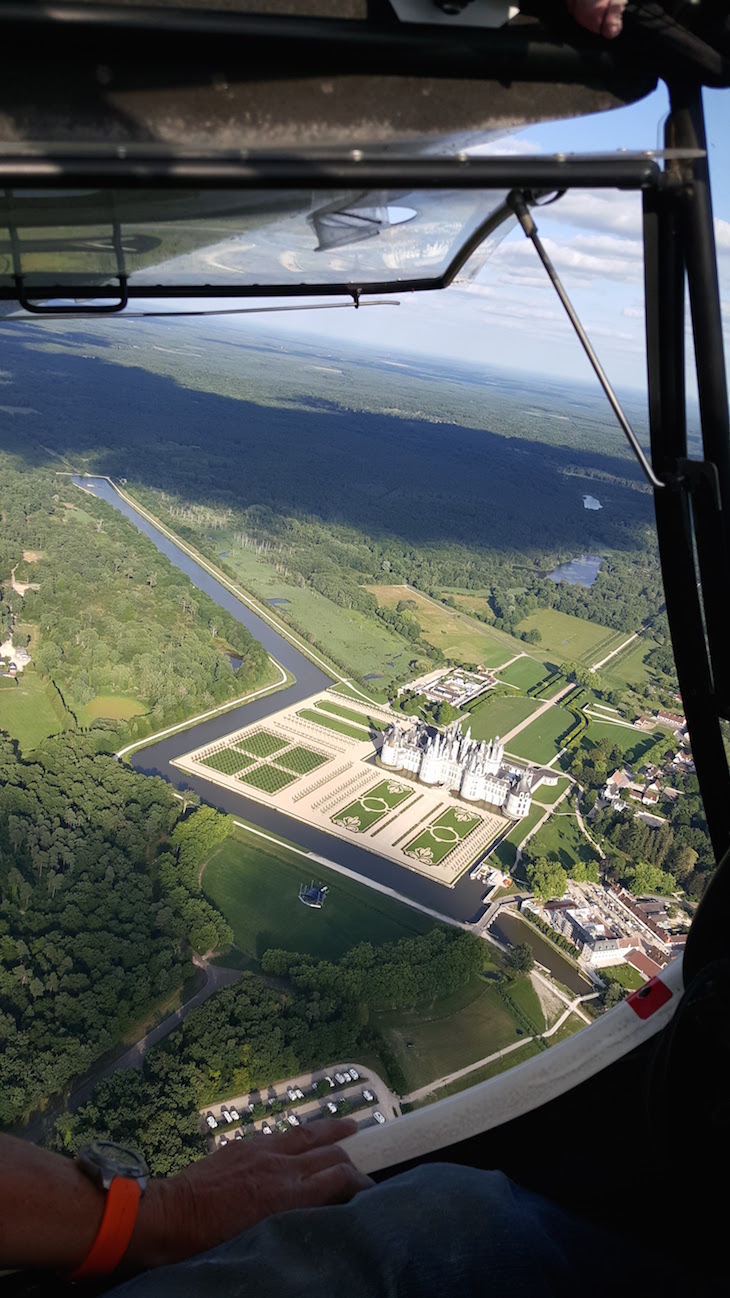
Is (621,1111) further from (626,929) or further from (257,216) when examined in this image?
(626,929)

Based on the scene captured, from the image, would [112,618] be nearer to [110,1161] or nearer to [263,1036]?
[263,1036]

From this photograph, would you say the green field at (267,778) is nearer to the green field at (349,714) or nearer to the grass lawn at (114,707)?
the green field at (349,714)

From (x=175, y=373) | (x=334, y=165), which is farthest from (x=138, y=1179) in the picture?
(x=175, y=373)

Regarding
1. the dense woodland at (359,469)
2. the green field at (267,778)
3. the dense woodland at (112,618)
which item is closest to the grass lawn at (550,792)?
the green field at (267,778)

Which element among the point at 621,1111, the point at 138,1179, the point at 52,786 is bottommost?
the point at 52,786

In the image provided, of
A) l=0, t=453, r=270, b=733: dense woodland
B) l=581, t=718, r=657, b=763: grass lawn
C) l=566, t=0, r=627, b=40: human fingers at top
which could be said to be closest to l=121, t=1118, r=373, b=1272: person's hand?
l=566, t=0, r=627, b=40: human fingers at top

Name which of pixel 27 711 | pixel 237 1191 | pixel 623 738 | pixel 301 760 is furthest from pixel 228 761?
pixel 237 1191
